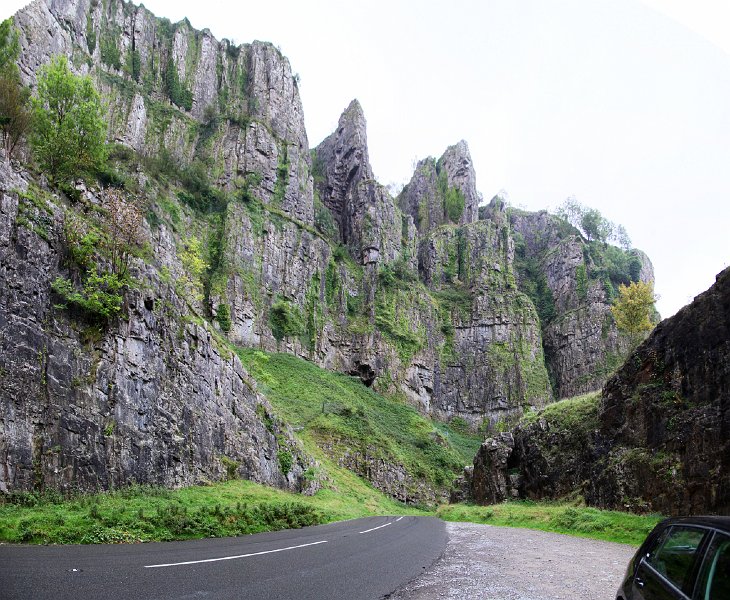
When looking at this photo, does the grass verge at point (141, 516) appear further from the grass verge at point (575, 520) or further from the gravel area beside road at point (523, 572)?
the grass verge at point (575, 520)

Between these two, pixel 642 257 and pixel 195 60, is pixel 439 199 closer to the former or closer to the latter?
pixel 642 257

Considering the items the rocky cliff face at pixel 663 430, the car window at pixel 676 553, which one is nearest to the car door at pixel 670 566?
the car window at pixel 676 553

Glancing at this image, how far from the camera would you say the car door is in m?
3.84

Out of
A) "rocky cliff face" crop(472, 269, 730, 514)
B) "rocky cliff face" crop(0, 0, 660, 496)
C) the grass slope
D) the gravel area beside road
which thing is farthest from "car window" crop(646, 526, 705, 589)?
the grass slope

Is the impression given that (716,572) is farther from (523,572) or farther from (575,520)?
(575,520)

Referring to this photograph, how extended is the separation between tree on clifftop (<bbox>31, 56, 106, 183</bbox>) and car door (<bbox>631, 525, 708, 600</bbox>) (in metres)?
29.0

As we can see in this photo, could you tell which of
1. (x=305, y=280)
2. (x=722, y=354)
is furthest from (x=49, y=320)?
(x=305, y=280)

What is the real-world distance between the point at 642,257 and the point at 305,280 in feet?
279

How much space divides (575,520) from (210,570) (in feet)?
48.9

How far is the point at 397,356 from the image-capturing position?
75.4 meters

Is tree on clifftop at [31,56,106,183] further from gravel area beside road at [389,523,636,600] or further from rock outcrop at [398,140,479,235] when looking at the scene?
rock outcrop at [398,140,479,235]

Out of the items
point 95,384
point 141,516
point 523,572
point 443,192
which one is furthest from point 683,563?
point 443,192

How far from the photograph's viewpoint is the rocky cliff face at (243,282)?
57.0ft

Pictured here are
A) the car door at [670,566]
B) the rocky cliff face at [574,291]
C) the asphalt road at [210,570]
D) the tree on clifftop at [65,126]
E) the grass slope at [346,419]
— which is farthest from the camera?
the rocky cliff face at [574,291]
